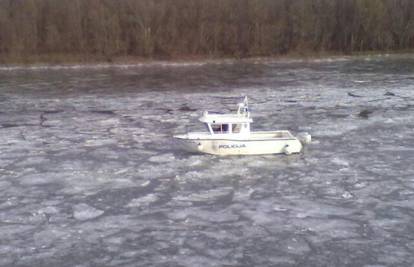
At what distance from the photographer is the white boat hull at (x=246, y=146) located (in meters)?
11.7

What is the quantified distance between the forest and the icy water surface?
23.7 metres

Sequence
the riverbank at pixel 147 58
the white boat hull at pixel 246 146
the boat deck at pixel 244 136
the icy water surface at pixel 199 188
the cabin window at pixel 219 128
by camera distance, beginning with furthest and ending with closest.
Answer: the riverbank at pixel 147 58 < the cabin window at pixel 219 128 < the boat deck at pixel 244 136 < the white boat hull at pixel 246 146 < the icy water surface at pixel 199 188

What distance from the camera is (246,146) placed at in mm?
11734

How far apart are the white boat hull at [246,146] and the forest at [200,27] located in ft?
103

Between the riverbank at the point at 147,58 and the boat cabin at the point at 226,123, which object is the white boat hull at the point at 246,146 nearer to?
the boat cabin at the point at 226,123

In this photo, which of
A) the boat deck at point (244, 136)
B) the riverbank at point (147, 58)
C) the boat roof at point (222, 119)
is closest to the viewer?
the boat deck at point (244, 136)

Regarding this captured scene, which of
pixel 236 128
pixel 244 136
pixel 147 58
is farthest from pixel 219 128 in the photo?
pixel 147 58

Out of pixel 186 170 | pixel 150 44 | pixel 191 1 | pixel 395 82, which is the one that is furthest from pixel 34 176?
pixel 191 1

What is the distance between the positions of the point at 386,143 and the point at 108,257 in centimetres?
769

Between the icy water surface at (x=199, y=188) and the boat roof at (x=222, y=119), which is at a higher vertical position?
the boat roof at (x=222, y=119)

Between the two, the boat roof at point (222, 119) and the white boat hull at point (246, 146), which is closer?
the white boat hull at point (246, 146)

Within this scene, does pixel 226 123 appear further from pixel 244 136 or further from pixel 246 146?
pixel 246 146

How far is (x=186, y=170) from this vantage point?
10.8m

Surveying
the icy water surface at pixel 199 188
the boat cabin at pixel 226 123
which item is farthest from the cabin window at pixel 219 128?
the icy water surface at pixel 199 188
